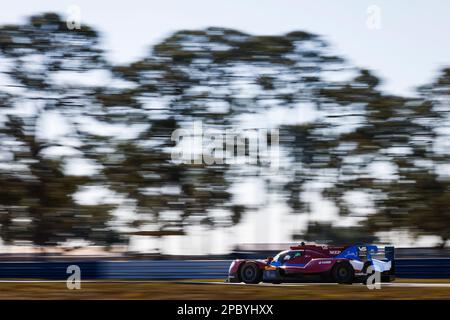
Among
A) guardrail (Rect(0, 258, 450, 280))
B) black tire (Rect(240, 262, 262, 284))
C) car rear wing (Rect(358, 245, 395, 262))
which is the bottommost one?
guardrail (Rect(0, 258, 450, 280))

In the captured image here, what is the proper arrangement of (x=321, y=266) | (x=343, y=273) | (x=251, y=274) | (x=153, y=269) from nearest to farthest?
(x=343, y=273)
(x=321, y=266)
(x=251, y=274)
(x=153, y=269)

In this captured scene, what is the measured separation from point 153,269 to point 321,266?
654 cm

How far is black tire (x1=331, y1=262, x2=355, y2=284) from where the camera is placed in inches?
754

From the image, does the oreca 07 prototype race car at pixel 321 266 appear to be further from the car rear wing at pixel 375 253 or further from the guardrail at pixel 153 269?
the guardrail at pixel 153 269

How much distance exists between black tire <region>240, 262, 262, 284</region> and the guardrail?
3.04m

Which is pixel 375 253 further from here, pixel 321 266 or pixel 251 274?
pixel 251 274

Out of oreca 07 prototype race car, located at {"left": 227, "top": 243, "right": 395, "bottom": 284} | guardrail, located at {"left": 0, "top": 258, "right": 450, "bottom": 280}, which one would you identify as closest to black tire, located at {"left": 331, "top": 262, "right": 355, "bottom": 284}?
oreca 07 prototype race car, located at {"left": 227, "top": 243, "right": 395, "bottom": 284}

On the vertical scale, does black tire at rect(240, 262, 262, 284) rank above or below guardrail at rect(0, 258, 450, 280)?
above

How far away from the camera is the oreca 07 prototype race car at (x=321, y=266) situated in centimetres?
1919

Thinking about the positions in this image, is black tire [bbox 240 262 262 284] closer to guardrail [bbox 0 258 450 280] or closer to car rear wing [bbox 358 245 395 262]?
car rear wing [bbox 358 245 395 262]

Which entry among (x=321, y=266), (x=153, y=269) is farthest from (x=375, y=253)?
(x=153, y=269)

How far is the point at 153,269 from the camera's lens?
23.9 meters
